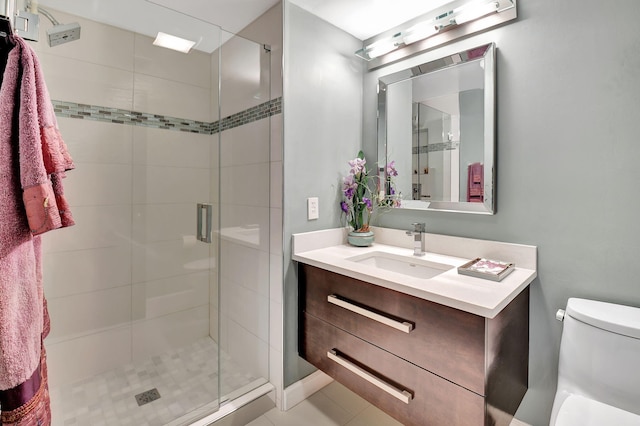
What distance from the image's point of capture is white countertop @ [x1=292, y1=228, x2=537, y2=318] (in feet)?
3.40

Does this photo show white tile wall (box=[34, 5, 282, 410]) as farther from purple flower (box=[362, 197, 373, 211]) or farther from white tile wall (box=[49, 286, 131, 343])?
purple flower (box=[362, 197, 373, 211])

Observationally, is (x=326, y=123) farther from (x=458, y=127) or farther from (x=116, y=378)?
(x=116, y=378)

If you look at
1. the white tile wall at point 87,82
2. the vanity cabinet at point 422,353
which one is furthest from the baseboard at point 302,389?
the white tile wall at point 87,82

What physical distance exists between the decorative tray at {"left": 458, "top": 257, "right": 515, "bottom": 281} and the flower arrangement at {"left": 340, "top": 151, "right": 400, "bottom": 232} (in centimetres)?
63

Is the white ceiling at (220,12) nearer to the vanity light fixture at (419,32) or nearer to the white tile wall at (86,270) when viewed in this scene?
the vanity light fixture at (419,32)

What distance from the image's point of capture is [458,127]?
5.22 ft

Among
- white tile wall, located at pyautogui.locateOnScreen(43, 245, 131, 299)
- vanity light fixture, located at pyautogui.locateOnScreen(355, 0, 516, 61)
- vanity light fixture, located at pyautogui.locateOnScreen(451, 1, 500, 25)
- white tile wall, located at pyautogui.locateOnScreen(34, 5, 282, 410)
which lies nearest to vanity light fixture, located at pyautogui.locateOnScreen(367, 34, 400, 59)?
vanity light fixture, located at pyautogui.locateOnScreen(355, 0, 516, 61)

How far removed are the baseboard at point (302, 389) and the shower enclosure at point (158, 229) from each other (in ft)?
0.57

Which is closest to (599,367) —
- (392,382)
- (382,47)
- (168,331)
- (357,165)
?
(392,382)

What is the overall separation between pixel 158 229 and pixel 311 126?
103cm

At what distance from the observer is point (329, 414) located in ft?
5.40

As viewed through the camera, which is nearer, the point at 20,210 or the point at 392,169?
the point at 20,210

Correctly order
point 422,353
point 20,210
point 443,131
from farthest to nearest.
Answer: point 443,131 → point 422,353 → point 20,210

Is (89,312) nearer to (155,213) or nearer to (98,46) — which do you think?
(155,213)
